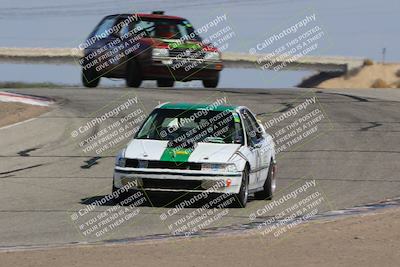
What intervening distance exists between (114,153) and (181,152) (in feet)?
20.1

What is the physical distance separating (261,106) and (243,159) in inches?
447

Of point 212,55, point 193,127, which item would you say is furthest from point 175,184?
point 212,55

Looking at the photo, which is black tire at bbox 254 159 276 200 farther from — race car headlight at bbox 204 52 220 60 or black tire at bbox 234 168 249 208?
race car headlight at bbox 204 52 220 60

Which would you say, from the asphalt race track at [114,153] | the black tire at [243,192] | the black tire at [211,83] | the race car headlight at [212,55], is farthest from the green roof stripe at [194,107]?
the black tire at [211,83]

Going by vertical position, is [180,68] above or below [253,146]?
below

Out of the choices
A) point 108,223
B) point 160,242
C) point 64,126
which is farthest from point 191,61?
point 160,242

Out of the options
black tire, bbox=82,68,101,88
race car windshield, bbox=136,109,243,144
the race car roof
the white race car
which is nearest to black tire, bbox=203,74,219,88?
black tire, bbox=82,68,101,88

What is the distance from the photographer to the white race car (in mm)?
12617

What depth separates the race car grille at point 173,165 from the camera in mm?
12625

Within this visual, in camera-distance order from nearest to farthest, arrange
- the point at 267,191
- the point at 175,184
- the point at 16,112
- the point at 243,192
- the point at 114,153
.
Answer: the point at 175,184, the point at 243,192, the point at 267,191, the point at 114,153, the point at 16,112

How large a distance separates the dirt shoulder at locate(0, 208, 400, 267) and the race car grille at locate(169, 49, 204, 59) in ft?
49.5

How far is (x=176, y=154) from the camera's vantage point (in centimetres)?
1269

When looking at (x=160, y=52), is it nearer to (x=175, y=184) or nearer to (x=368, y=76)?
(x=175, y=184)

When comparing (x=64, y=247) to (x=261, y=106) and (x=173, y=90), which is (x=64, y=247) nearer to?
(x=261, y=106)
